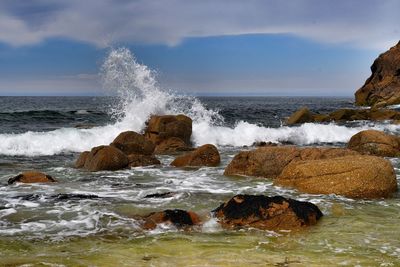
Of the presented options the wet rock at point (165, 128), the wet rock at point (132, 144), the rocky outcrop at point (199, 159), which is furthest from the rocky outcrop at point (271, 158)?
the wet rock at point (165, 128)

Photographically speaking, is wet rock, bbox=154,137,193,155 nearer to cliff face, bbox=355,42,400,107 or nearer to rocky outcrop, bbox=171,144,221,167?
rocky outcrop, bbox=171,144,221,167

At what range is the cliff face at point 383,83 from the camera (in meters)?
59.0

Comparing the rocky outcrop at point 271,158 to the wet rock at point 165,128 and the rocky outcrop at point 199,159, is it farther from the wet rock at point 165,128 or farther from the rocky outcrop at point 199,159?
the wet rock at point 165,128

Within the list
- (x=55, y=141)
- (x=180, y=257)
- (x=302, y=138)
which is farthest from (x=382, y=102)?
(x=180, y=257)

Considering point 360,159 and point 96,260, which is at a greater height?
point 360,159

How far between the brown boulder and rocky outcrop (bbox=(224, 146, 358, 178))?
10.7 feet

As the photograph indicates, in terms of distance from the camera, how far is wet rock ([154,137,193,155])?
58.9 feet

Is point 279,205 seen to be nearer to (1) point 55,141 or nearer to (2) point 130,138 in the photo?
(2) point 130,138

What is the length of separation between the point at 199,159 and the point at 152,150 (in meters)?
2.61

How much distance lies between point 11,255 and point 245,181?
22.2 feet

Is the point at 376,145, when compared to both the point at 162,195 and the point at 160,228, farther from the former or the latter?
the point at 160,228

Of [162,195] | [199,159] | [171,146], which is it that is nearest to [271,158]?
[199,159]

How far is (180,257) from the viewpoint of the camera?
5711 millimetres

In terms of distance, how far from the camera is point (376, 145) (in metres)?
15.8
